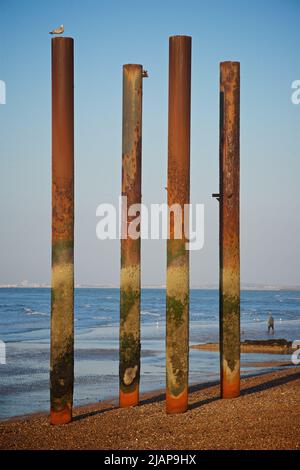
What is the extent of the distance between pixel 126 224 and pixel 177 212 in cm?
79

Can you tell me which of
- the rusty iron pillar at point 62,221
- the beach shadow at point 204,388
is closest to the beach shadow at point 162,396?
the beach shadow at point 204,388

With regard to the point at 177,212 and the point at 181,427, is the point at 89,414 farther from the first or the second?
the point at 177,212

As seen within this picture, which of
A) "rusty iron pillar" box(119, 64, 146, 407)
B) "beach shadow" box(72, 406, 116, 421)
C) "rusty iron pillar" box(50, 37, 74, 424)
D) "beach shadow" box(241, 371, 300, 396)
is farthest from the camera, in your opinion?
"beach shadow" box(241, 371, 300, 396)

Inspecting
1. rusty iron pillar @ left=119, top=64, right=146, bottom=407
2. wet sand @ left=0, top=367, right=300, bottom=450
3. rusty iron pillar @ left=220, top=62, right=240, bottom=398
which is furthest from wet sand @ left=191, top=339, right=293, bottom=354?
rusty iron pillar @ left=119, top=64, right=146, bottom=407

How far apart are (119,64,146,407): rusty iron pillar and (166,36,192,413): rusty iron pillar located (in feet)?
1.74

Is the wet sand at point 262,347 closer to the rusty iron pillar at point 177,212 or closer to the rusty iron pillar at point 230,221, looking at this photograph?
the rusty iron pillar at point 230,221

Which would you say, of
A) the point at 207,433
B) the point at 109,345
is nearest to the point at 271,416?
the point at 207,433

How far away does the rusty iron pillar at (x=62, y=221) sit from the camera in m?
10.7

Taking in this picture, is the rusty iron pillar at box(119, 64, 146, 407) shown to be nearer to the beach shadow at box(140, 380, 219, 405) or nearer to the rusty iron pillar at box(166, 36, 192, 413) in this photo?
the rusty iron pillar at box(166, 36, 192, 413)

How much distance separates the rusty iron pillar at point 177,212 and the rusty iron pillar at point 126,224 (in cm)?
53

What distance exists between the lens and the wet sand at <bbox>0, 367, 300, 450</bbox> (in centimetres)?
949

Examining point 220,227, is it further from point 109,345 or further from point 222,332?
point 109,345

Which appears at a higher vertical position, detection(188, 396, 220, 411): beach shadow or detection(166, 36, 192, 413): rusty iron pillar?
detection(166, 36, 192, 413): rusty iron pillar

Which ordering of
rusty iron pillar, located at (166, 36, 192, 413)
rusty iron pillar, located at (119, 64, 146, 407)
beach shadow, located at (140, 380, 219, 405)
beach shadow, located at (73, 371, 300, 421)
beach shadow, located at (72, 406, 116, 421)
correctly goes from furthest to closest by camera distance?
beach shadow, located at (140, 380, 219, 405), beach shadow, located at (73, 371, 300, 421), beach shadow, located at (72, 406, 116, 421), rusty iron pillar, located at (119, 64, 146, 407), rusty iron pillar, located at (166, 36, 192, 413)
